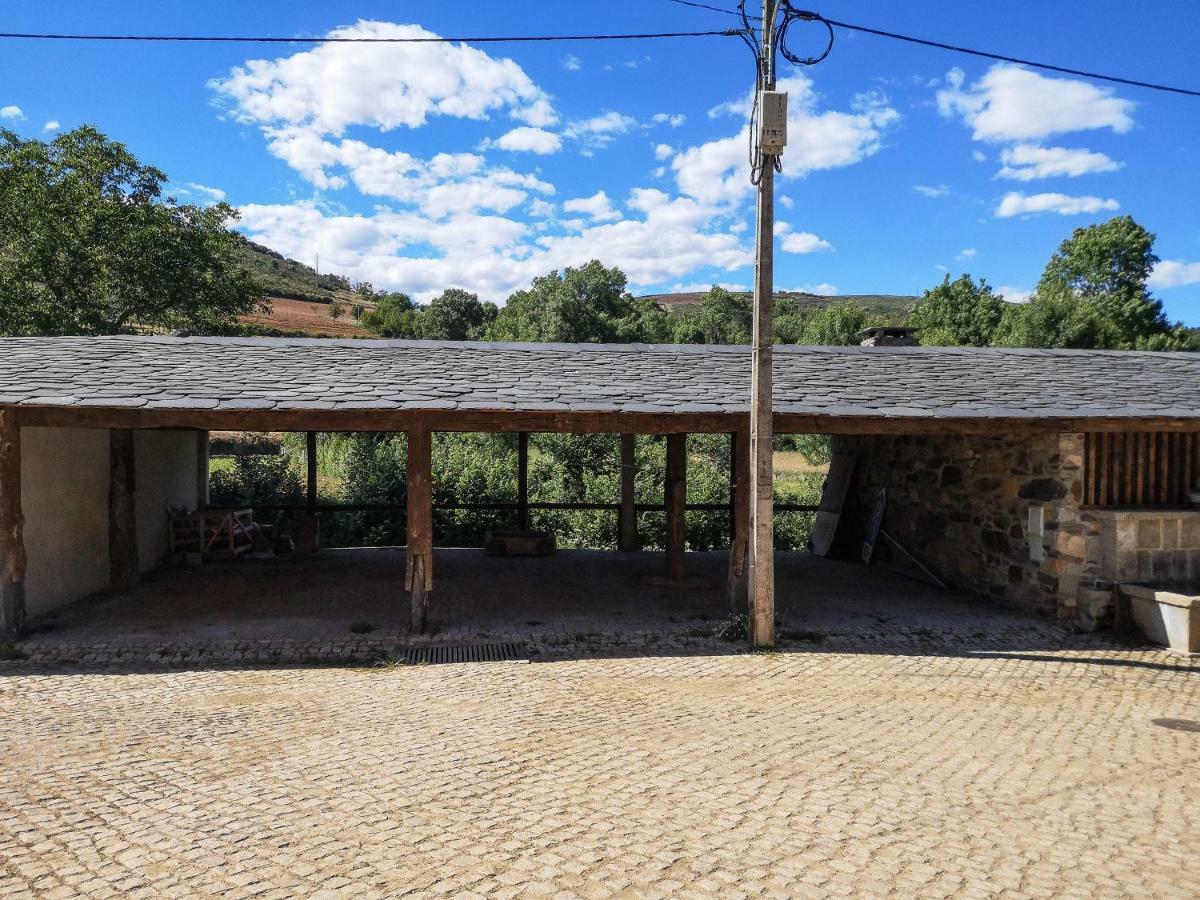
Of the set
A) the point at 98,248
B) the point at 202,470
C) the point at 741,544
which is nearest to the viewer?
the point at 741,544

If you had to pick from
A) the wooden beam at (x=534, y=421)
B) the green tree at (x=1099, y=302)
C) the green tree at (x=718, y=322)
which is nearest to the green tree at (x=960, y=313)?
the green tree at (x=1099, y=302)

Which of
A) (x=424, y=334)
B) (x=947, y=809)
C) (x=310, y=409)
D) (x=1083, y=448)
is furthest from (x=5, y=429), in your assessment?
(x=424, y=334)

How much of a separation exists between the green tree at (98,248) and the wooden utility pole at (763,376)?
14.7 metres

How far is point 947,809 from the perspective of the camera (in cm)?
380

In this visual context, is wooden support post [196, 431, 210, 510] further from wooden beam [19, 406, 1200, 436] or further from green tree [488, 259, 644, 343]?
green tree [488, 259, 644, 343]

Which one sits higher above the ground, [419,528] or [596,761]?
[419,528]

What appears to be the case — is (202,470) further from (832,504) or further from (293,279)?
(293,279)

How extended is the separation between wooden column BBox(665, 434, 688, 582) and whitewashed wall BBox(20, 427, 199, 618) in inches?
271

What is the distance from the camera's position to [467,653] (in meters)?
7.07

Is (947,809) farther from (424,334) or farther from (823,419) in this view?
(424,334)

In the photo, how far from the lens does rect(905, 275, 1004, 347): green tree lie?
41.1 m

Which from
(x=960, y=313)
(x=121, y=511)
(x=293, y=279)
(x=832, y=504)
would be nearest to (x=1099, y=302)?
(x=960, y=313)

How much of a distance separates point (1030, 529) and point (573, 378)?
17.2 feet

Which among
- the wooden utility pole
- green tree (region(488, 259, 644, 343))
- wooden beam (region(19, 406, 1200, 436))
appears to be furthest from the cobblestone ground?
green tree (region(488, 259, 644, 343))
